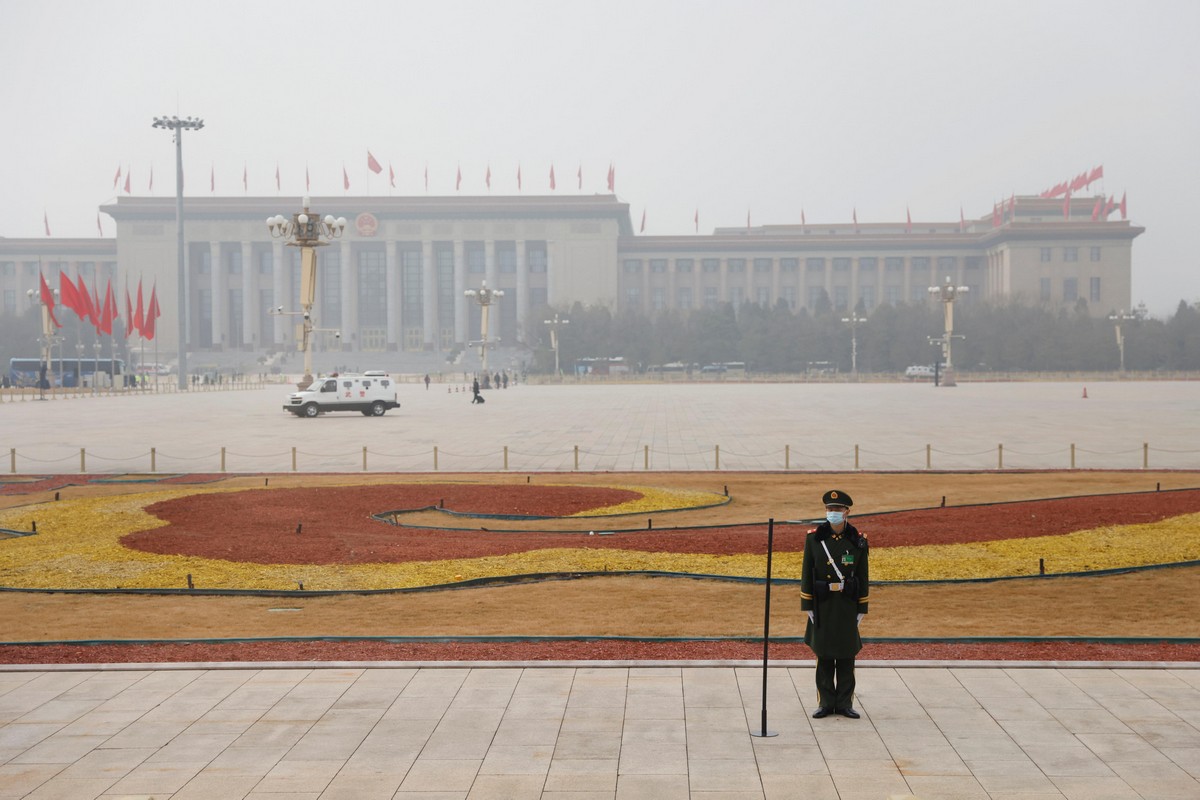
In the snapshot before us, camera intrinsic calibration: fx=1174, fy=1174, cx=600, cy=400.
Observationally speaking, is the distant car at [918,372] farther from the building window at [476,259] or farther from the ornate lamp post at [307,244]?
the ornate lamp post at [307,244]

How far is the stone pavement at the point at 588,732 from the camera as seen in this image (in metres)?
7.00

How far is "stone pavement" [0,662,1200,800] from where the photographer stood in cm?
700

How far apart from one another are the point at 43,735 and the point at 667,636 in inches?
204

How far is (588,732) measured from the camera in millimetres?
7957

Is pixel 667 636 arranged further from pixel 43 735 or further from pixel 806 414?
pixel 806 414

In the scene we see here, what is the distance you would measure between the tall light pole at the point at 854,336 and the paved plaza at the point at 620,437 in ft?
181

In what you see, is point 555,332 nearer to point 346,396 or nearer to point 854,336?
point 854,336

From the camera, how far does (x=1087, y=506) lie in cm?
1834

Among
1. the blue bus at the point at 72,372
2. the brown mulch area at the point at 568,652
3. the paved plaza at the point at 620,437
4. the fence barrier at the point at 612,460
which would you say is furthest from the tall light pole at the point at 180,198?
the brown mulch area at the point at 568,652

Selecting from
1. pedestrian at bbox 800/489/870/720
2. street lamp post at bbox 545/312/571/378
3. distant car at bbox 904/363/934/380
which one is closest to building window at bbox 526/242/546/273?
street lamp post at bbox 545/312/571/378

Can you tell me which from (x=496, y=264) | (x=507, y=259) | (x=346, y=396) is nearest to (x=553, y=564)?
(x=346, y=396)

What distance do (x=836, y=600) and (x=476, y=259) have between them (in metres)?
153

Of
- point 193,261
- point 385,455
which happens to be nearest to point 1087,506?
point 385,455

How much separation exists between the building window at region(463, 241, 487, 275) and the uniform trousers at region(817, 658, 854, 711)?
152037 millimetres
